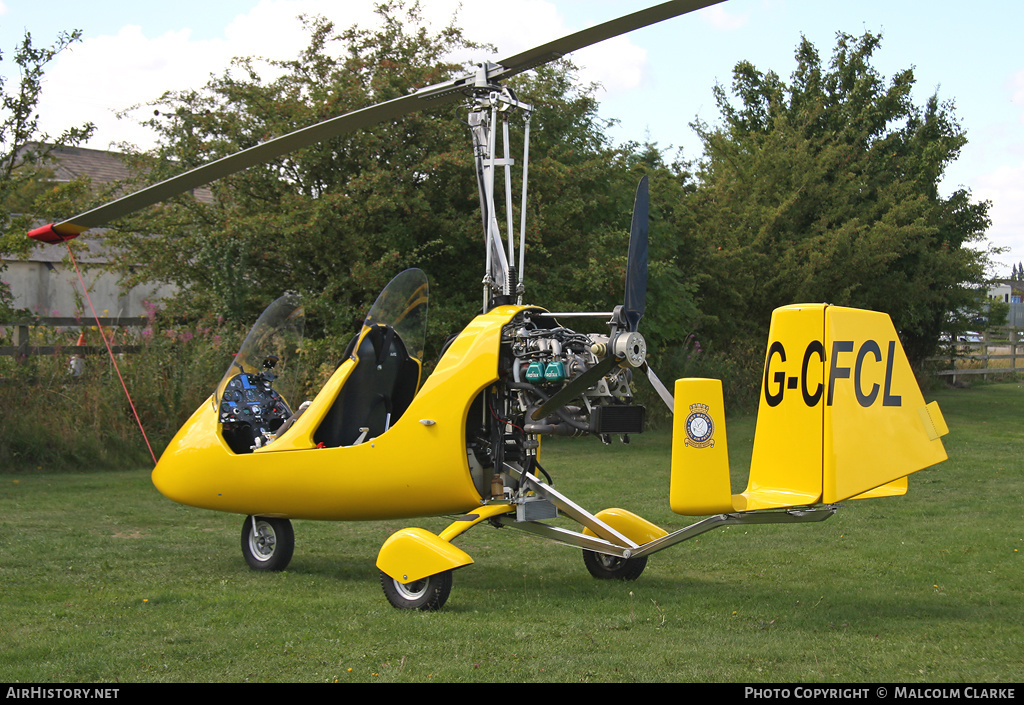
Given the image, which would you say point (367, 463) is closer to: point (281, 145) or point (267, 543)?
point (267, 543)

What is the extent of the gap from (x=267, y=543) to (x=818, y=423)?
392 centimetres

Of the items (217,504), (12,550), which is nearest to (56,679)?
(217,504)

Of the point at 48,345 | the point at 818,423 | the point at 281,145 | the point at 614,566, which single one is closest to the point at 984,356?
the point at 48,345

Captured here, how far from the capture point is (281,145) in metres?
5.79

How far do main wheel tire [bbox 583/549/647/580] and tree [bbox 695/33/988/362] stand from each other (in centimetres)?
1286

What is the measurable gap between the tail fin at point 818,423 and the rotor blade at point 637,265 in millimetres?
480

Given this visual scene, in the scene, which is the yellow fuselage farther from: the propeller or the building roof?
the building roof

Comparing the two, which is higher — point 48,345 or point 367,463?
point 48,345

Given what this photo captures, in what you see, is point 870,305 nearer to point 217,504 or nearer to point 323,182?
point 323,182

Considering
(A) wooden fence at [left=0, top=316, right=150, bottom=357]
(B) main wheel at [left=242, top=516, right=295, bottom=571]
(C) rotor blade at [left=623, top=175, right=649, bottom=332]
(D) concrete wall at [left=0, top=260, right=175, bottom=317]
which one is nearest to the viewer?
A: (C) rotor blade at [left=623, top=175, right=649, bottom=332]

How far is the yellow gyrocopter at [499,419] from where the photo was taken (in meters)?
4.81

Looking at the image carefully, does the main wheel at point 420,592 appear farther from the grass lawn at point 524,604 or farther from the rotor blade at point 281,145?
the rotor blade at point 281,145

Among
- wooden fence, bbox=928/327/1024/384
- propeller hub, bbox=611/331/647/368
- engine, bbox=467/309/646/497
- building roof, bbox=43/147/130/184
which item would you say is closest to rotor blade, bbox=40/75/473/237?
engine, bbox=467/309/646/497

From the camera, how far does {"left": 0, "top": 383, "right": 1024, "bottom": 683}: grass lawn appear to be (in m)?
4.18
